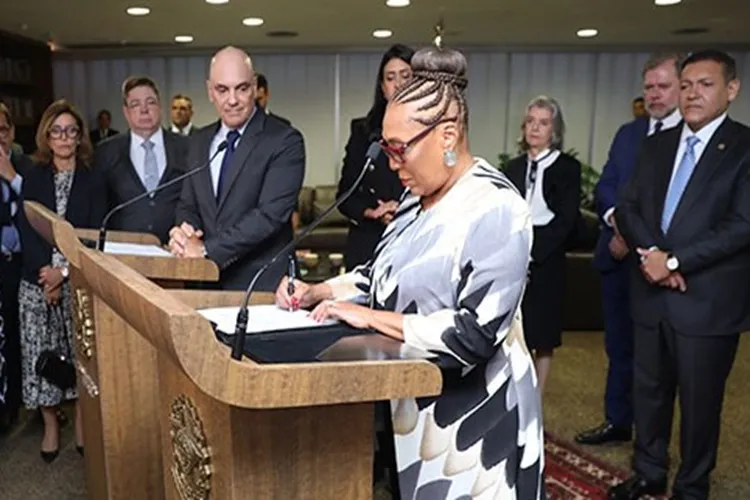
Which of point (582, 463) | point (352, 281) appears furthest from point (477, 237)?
point (582, 463)

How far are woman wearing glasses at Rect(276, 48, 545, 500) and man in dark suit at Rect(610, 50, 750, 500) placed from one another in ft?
4.01

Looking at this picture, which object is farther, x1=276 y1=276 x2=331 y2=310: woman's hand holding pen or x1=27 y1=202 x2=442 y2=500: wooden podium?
x1=276 y1=276 x2=331 y2=310: woman's hand holding pen

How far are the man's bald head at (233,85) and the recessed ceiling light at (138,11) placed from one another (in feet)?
13.1

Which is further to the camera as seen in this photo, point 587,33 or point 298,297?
point 587,33

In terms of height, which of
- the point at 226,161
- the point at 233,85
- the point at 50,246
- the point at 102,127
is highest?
the point at 102,127

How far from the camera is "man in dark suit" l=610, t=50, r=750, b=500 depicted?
2.24 metres

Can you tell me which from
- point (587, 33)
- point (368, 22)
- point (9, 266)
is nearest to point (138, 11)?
point (368, 22)

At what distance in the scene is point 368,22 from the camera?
656 centimetres

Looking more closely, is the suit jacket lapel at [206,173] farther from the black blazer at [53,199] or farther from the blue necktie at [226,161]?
the black blazer at [53,199]

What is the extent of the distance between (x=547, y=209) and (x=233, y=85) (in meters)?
1.55

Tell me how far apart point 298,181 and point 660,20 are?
5.44 m

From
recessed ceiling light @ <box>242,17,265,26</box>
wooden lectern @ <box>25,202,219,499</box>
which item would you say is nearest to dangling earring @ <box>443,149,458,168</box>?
wooden lectern @ <box>25,202,219,499</box>

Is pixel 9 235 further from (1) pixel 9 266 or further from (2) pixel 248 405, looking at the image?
(2) pixel 248 405

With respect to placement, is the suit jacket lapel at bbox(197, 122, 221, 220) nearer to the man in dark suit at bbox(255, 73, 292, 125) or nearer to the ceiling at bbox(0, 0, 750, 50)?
the man in dark suit at bbox(255, 73, 292, 125)
